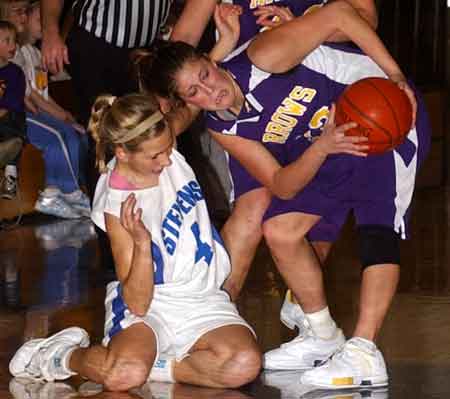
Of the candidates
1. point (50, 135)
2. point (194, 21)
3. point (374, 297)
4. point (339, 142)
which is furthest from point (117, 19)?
point (50, 135)

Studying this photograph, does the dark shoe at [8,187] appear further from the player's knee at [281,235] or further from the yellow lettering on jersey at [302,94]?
the yellow lettering on jersey at [302,94]

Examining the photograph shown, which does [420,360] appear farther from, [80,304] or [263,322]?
[80,304]

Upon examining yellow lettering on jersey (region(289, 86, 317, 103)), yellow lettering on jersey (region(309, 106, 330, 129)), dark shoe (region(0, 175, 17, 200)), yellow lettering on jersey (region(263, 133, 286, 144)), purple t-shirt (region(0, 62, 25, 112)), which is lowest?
dark shoe (region(0, 175, 17, 200))

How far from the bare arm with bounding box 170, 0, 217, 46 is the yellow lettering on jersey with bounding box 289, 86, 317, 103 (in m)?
0.50

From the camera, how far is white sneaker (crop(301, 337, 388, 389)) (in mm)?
4066

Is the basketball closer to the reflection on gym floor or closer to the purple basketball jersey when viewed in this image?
the purple basketball jersey

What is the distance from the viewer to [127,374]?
4.01m

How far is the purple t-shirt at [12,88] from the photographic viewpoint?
23.7 ft

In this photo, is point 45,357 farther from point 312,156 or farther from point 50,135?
point 50,135

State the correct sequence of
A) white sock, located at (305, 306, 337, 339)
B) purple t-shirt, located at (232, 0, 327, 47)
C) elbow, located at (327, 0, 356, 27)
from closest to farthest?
elbow, located at (327, 0, 356, 27), white sock, located at (305, 306, 337, 339), purple t-shirt, located at (232, 0, 327, 47)

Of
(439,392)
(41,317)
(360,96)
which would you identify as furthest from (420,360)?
(41,317)

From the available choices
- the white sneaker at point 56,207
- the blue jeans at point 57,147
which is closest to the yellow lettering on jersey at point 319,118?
the white sneaker at point 56,207

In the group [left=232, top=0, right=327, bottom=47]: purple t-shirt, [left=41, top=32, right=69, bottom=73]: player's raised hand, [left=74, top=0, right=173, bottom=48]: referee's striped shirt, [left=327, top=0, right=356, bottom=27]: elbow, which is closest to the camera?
[left=327, top=0, right=356, bottom=27]: elbow

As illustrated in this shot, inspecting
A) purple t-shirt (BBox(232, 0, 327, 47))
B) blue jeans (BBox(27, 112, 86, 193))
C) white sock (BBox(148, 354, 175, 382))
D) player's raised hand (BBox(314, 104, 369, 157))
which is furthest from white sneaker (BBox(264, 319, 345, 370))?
blue jeans (BBox(27, 112, 86, 193))
